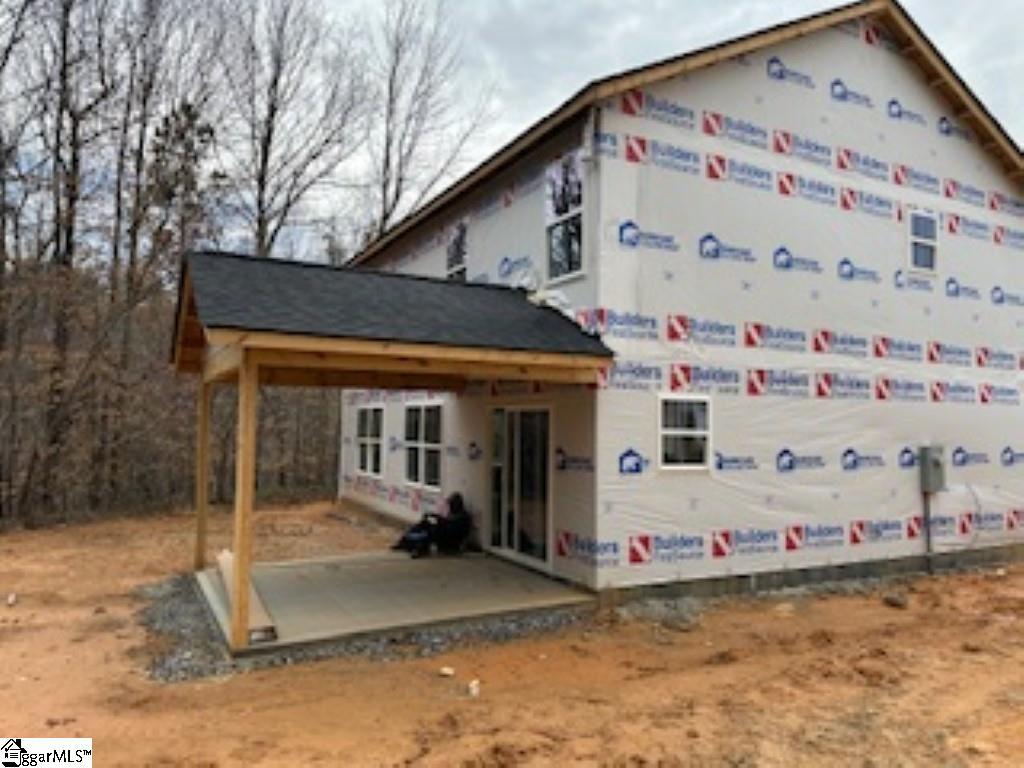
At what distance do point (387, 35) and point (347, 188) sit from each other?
5671 millimetres

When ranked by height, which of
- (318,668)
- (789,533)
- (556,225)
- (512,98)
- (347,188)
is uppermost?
(512,98)

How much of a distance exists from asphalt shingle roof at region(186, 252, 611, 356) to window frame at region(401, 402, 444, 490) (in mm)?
3847

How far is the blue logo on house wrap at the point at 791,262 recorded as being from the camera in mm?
9625

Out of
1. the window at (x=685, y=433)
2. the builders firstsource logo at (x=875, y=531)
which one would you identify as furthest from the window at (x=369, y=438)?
the builders firstsource logo at (x=875, y=531)

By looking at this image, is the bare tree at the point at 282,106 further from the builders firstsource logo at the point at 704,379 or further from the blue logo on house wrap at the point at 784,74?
the builders firstsource logo at the point at 704,379

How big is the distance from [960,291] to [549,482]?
7471 millimetres

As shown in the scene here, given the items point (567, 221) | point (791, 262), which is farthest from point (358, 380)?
point (791, 262)

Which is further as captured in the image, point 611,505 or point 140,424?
point 140,424

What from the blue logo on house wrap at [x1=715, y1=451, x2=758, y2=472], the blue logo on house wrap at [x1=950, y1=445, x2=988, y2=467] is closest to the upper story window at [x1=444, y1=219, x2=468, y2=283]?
the blue logo on house wrap at [x1=715, y1=451, x2=758, y2=472]

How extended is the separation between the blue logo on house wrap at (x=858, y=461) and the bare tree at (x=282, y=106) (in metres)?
15.9

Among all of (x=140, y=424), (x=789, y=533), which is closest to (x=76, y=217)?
(x=140, y=424)

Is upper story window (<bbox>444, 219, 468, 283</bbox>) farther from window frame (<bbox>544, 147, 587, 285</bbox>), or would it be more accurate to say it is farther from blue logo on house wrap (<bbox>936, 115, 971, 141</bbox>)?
blue logo on house wrap (<bbox>936, 115, 971, 141</bbox>)

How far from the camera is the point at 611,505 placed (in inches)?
320

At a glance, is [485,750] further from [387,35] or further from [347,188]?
[387,35]
